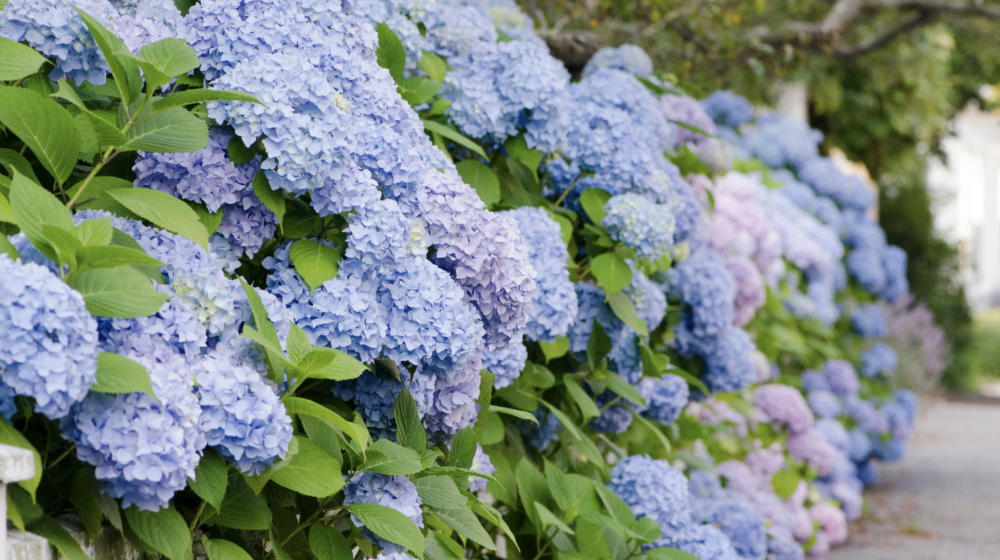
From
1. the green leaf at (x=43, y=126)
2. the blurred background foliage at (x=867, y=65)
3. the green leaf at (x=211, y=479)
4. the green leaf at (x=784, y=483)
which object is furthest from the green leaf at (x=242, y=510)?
the green leaf at (x=784, y=483)

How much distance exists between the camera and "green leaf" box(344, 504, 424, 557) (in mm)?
1095

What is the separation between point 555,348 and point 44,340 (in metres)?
1.18

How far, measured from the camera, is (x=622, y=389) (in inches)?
74.7

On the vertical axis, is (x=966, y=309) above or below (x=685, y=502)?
below

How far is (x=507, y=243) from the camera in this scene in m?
1.30

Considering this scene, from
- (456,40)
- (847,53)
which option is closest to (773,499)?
(456,40)

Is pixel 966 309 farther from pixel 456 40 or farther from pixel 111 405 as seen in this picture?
pixel 111 405

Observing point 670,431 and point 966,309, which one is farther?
point 966,309

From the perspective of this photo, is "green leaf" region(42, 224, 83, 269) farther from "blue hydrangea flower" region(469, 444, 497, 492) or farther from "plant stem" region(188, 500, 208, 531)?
"blue hydrangea flower" region(469, 444, 497, 492)

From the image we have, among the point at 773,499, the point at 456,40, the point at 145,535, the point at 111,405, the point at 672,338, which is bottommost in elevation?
the point at 773,499

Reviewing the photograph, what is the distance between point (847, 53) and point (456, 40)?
437 centimetres

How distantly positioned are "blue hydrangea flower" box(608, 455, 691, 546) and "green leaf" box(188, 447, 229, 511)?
1.15m

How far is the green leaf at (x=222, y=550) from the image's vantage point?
101cm

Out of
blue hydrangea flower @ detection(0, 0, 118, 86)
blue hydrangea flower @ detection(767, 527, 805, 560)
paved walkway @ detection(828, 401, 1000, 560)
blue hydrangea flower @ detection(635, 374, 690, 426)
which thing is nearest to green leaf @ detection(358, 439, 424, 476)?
blue hydrangea flower @ detection(0, 0, 118, 86)
